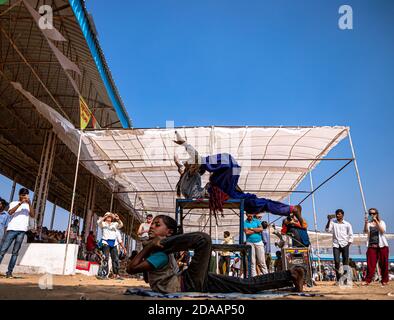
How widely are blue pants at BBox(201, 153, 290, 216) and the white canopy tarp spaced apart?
2321 mm

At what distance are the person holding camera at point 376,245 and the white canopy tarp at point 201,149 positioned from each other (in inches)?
73.9

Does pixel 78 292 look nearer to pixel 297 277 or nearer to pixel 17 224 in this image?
pixel 297 277

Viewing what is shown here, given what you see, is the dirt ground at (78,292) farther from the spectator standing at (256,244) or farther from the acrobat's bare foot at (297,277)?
the spectator standing at (256,244)

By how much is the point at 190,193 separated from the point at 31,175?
1629 cm

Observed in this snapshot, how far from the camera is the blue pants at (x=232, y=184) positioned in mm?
5109

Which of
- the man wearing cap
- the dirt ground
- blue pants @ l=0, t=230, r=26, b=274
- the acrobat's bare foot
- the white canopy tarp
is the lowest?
the dirt ground

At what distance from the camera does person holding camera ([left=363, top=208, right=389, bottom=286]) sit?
669 centimetres

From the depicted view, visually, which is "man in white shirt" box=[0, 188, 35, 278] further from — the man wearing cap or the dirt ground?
the dirt ground

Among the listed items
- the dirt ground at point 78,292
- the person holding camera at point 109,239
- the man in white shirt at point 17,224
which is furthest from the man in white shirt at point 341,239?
the man in white shirt at point 17,224

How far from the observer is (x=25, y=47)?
9328 millimetres

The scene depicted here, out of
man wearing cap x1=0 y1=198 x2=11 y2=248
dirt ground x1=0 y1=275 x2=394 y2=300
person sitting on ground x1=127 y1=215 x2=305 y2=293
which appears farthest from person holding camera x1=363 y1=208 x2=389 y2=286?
man wearing cap x1=0 y1=198 x2=11 y2=248

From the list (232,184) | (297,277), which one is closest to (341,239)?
(232,184)

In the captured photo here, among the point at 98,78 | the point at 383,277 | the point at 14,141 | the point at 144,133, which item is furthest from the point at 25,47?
the point at 383,277
